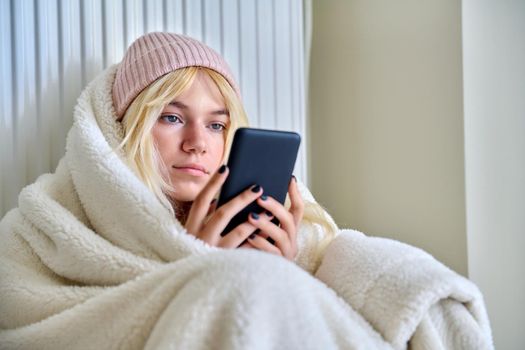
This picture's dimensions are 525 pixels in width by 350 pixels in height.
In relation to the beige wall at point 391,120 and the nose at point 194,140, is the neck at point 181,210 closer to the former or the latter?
the nose at point 194,140

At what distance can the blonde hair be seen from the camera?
0.89 meters

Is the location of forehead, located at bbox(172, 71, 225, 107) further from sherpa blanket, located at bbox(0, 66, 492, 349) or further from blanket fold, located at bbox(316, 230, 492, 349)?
blanket fold, located at bbox(316, 230, 492, 349)

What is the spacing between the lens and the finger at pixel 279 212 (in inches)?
32.6

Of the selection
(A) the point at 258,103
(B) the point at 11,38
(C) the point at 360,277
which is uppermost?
(B) the point at 11,38

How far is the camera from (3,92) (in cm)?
93

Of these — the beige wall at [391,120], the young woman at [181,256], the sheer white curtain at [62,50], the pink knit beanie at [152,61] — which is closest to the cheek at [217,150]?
the young woman at [181,256]

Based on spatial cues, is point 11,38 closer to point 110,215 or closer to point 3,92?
point 3,92

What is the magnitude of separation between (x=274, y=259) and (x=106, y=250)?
0.96 ft

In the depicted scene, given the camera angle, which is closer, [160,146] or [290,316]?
[290,316]

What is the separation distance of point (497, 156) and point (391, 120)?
245 millimetres

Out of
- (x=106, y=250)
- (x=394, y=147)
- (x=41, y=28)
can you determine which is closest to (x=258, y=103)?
(x=394, y=147)

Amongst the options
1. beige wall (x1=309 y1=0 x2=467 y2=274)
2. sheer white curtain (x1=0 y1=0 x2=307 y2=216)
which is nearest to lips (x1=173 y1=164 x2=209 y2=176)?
sheer white curtain (x1=0 y1=0 x2=307 y2=216)

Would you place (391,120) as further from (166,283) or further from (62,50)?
(166,283)

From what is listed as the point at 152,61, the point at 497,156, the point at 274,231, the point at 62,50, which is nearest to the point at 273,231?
the point at 274,231
